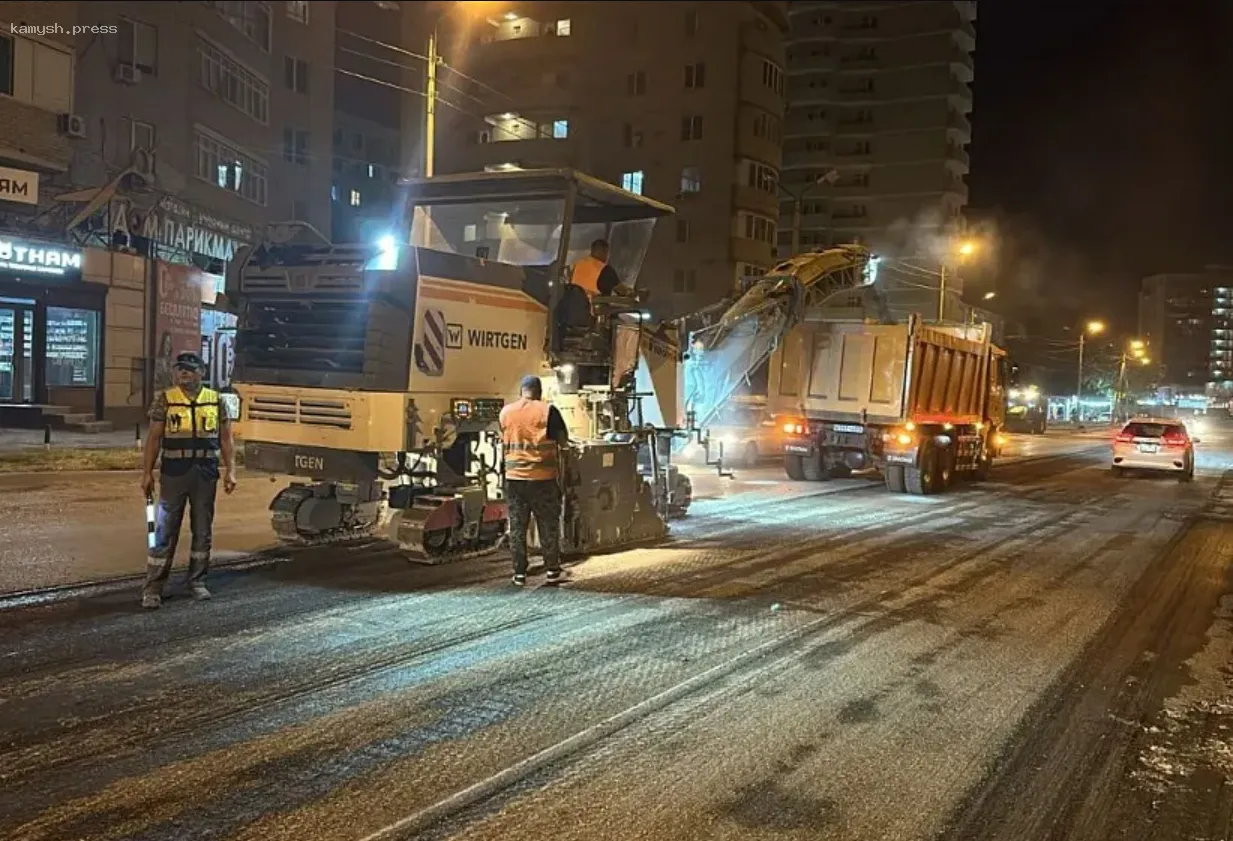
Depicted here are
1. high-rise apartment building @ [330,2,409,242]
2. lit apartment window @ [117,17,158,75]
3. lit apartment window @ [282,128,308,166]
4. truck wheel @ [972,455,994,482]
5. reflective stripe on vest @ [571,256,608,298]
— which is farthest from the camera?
high-rise apartment building @ [330,2,409,242]

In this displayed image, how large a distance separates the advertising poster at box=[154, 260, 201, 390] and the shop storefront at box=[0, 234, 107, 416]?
1.54 meters

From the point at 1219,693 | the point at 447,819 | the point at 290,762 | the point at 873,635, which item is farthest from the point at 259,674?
the point at 1219,693

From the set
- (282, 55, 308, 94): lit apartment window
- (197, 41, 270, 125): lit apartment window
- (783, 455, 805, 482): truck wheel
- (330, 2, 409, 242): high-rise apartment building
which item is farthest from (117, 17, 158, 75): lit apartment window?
(783, 455, 805, 482): truck wheel

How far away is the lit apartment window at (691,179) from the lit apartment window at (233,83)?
76.1 ft

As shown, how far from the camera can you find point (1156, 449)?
24078 mm

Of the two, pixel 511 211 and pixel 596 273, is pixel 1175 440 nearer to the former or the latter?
pixel 596 273

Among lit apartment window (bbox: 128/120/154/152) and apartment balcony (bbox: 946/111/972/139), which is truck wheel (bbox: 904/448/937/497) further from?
apartment balcony (bbox: 946/111/972/139)

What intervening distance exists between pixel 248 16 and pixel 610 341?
101 feet

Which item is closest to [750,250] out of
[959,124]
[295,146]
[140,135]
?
[295,146]

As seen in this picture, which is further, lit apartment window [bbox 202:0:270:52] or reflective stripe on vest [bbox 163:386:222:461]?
lit apartment window [bbox 202:0:270:52]

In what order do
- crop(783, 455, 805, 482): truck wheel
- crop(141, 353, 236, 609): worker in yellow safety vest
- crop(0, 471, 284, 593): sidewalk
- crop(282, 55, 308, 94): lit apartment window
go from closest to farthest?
crop(141, 353, 236, 609): worker in yellow safety vest < crop(0, 471, 284, 593): sidewalk < crop(783, 455, 805, 482): truck wheel < crop(282, 55, 308, 94): lit apartment window

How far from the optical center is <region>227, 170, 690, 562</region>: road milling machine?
863 cm

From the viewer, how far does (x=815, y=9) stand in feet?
268

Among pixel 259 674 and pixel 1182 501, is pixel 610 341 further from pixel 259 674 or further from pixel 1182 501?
pixel 1182 501
